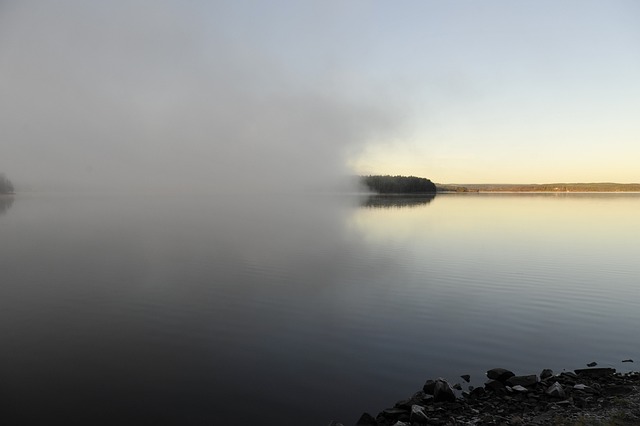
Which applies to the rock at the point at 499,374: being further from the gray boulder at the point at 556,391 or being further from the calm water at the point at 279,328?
the gray boulder at the point at 556,391

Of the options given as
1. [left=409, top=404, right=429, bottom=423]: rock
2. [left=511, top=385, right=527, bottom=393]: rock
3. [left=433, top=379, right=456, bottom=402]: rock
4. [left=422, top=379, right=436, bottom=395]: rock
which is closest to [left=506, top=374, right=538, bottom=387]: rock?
[left=511, top=385, right=527, bottom=393]: rock

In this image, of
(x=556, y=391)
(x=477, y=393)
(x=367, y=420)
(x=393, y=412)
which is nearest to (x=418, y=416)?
(x=393, y=412)

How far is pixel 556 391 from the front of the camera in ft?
33.6

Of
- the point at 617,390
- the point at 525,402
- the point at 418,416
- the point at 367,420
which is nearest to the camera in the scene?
the point at 418,416

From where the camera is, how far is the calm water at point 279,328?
1059cm

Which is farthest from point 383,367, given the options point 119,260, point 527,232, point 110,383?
point 527,232

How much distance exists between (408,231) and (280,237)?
59.7ft

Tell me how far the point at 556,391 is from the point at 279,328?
967 cm

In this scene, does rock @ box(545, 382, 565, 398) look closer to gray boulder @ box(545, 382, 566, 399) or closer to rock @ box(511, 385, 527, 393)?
gray boulder @ box(545, 382, 566, 399)

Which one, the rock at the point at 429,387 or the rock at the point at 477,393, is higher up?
the rock at the point at 429,387

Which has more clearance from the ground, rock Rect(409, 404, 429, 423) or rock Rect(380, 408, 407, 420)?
rock Rect(409, 404, 429, 423)

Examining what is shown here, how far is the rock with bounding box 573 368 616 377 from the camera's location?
11656 millimetres

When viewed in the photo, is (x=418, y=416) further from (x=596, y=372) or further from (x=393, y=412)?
(x=596, y=372)

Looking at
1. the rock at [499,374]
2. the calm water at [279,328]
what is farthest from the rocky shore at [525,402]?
the calm water at [279,328]
